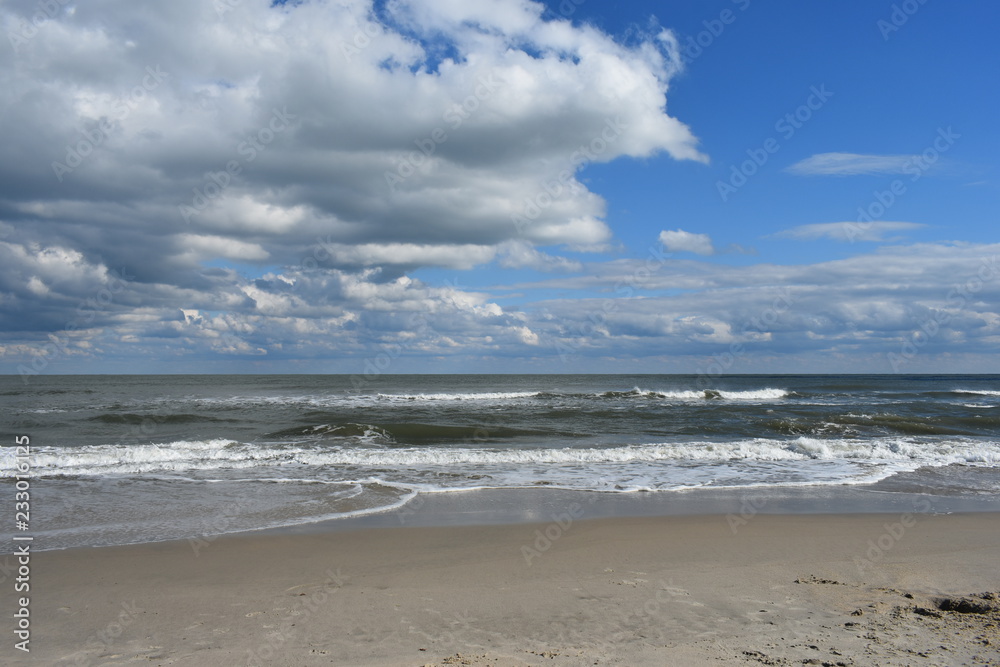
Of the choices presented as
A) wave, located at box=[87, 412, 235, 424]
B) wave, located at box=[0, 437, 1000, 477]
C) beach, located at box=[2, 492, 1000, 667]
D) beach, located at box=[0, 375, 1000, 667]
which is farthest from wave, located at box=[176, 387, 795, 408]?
beach, located at box=[2, 492, 1000, 667]

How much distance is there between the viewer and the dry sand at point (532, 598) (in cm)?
436

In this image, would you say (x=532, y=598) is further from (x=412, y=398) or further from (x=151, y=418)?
(x=412, y=398)

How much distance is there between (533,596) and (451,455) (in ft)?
33.7

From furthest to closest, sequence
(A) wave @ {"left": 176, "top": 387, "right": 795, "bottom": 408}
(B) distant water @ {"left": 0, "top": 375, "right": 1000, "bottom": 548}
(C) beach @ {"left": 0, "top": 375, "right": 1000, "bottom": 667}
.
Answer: (A) wave @ {"left": 176, "top": 387, "right": 795, "bottom": 408}, (B) distant water @ {"left": 0, "top": 375, "right": 1000, "bottom": 548}, (C) beach @ {"left": 0, "top": 375, "right": 1000, "bottom": 667}

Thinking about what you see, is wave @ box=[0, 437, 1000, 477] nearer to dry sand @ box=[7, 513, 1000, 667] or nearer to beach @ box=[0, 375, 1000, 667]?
beach @ box=[0, 375, 1000, 667]

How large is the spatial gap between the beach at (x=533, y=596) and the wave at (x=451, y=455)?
21.6 feet

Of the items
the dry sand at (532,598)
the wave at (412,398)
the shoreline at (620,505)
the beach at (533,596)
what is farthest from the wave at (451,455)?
the wave at (412,398)

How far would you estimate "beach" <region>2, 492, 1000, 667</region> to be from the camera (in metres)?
4.36

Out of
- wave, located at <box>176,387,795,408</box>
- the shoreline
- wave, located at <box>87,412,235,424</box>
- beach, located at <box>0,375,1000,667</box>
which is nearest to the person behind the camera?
beach, located at <box>0,375,1000,667</box>

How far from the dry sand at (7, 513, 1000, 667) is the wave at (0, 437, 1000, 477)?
6683 mm

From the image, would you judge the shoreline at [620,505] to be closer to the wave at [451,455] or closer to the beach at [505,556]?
the beach at [505,556]

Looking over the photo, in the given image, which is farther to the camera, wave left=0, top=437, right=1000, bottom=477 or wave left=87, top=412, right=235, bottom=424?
wave left=87, top=412, right=235, bottom=424

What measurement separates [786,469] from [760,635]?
10.7 m

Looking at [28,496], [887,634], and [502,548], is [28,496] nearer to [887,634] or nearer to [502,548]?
[502,548]
